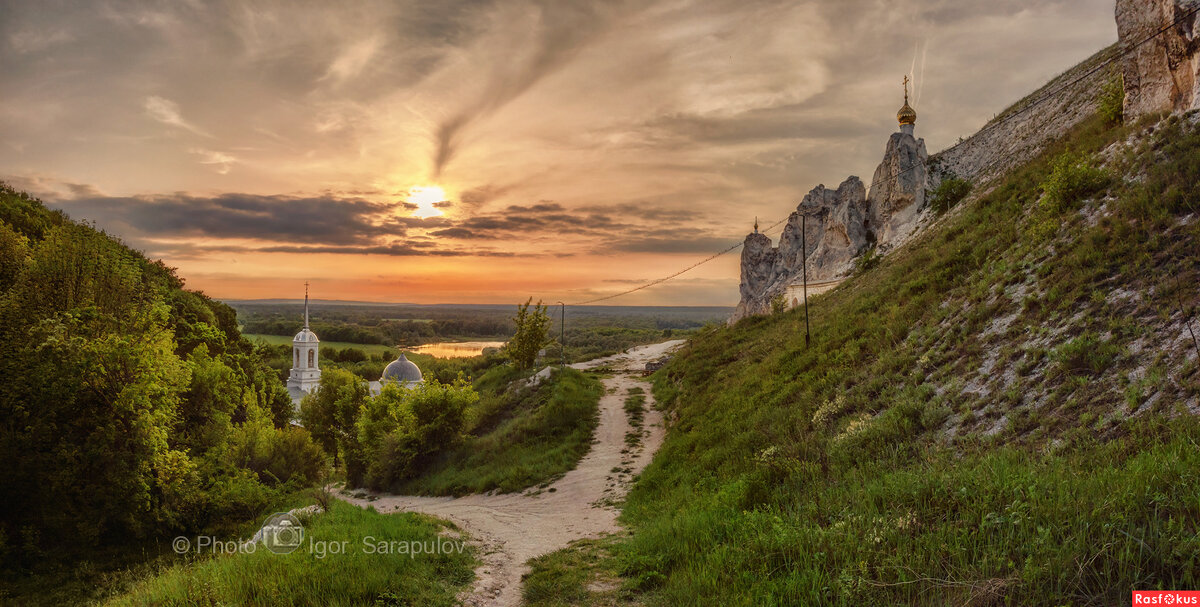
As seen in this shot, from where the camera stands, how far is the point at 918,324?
1275 cm

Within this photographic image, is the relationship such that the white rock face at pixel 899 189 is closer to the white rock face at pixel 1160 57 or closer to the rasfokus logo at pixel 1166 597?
the white rock face at pixel 1160 57

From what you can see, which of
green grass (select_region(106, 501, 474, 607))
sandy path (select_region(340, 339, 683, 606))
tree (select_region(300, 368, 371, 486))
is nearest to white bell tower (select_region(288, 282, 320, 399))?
tree (select_region(300, 368, 371, 486))

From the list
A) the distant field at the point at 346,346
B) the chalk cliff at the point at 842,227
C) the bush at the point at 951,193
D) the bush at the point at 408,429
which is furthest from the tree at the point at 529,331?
the distant field at the point at 346,346

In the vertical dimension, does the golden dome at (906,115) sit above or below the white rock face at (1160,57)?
above

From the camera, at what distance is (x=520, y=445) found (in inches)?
850

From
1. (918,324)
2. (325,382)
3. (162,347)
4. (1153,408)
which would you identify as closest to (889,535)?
(1153,408)

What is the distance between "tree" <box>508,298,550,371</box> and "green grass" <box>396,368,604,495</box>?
7019 millimetres

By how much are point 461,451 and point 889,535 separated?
20.0 metres

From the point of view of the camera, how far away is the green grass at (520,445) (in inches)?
739

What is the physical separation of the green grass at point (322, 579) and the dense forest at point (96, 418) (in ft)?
24.7

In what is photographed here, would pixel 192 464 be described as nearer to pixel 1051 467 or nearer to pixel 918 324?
pixel 1051 467

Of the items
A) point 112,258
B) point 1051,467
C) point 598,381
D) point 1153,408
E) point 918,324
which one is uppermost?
point 112,258

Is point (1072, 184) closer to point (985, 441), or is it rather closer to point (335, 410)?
point (985, 441)

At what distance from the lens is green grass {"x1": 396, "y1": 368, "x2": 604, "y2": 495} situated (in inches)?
739
